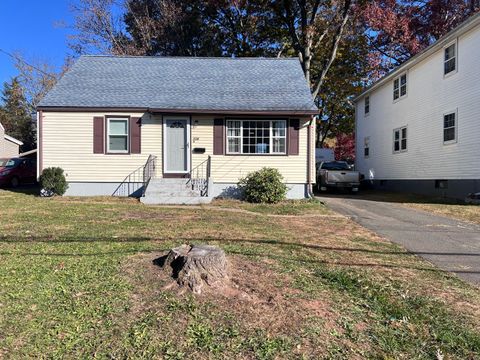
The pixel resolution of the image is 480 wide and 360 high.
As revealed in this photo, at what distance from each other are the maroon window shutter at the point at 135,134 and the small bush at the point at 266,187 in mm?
4090

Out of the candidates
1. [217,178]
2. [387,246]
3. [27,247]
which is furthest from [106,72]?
[387,246]

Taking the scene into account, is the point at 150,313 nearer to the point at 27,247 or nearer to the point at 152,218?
the point at 27,247

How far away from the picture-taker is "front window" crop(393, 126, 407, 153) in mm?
20013

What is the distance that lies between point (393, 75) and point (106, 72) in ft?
44.7

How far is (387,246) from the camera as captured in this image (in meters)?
7.18

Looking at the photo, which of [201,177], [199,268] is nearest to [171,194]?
[201,177]

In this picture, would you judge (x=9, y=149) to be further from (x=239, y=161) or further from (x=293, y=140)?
(x=293, y=140)

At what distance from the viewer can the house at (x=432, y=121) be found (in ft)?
48.5

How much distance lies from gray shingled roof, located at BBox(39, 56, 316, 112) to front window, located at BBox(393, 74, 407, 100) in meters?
6.15

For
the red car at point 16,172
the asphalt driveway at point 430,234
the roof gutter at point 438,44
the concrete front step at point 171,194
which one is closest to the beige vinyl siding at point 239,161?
the concrete front step at point 171,194

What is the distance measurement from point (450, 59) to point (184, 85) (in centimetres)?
1023

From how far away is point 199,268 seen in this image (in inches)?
173

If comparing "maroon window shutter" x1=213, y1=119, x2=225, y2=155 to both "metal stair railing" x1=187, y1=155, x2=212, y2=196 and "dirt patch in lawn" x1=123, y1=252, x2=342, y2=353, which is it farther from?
"dirt patch in lawn" x1=123, y1=252, x2=342, y2=353

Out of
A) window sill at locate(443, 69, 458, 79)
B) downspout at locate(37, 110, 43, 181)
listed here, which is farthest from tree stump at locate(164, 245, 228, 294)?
window sill at locate(443, 69, 458, 79)
